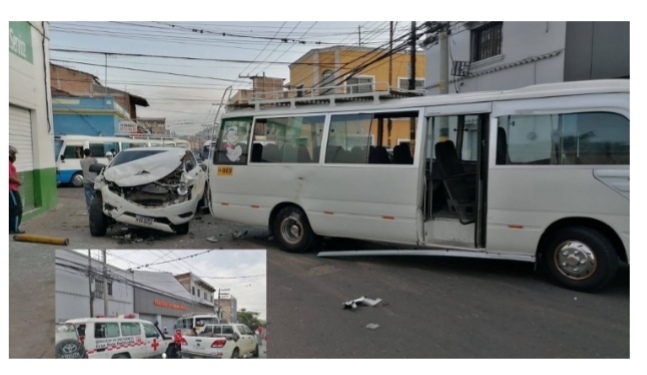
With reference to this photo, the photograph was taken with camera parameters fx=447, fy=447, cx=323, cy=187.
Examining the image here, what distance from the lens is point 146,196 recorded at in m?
6.46

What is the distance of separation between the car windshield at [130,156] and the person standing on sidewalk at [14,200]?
4.88 feet

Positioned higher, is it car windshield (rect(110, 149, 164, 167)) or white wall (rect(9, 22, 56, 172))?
white wall (rect(9, 22, 56, 172))

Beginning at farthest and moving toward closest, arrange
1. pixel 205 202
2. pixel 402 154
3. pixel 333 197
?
pixel 205 202
pixel 333 197
pixel 402 154

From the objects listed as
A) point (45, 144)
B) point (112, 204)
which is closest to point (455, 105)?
point (112, 204)

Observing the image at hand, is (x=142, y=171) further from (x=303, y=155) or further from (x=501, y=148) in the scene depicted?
(x=501, y=148)

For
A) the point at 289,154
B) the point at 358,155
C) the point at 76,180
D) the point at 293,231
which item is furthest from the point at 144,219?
the point at 76,180

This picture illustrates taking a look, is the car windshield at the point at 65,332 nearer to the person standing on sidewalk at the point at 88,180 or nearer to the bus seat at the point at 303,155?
the bus seat at the point at 303,155

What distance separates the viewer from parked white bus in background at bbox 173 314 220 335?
10.1ft

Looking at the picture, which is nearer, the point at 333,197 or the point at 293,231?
the point at 333,197

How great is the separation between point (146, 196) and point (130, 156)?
0.96m

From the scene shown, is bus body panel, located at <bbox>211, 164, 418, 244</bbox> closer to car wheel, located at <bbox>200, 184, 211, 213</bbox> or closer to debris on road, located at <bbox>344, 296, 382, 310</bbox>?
car wheel, located at <bbox>200, 184, 211, 213</bbox>

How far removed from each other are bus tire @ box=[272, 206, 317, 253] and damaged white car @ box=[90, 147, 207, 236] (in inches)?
61.6

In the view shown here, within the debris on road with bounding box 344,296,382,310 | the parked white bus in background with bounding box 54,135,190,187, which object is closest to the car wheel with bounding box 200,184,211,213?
the parked white bus in background with bounding box 54,135,190,187

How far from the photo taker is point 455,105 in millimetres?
4875
